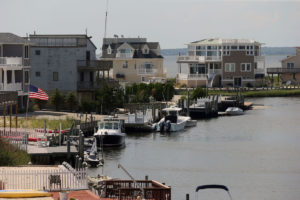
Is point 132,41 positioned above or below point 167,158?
above

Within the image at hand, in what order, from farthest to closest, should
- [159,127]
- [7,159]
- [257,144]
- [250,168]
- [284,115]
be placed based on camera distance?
[284,115]
[159,127]
[257,144]
[250,168]
[7,159]

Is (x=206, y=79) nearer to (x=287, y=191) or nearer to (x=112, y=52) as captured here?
(x=112, y=52)

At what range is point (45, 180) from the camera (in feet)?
134

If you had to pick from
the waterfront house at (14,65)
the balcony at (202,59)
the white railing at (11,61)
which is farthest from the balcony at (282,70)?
the white railing at (11,61)

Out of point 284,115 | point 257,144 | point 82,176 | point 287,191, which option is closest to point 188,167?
point 287,191

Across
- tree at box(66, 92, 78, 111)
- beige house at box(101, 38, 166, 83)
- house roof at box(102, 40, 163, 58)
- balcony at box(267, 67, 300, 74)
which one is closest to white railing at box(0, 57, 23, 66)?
tree at box(66, 92, 78, 111)

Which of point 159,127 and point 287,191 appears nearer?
point 287,191

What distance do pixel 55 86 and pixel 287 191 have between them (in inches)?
1774

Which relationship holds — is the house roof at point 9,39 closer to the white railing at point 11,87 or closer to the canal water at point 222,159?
the white railing at point 11,87

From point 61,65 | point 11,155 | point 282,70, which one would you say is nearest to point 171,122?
point 61,65

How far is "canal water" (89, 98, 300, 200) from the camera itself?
53.0 metres

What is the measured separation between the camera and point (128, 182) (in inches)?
1614

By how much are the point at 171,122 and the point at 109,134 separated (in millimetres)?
17615

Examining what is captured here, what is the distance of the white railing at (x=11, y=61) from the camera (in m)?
78.7
